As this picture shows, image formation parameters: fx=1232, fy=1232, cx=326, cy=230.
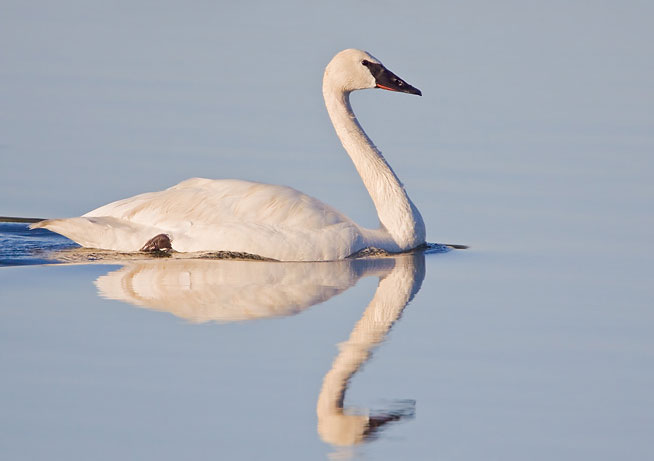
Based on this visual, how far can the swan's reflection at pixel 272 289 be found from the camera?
8.22m

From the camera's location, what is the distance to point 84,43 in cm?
2033

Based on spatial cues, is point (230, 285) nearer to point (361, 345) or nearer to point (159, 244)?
point (159, 244)

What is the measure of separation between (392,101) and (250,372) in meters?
10.8

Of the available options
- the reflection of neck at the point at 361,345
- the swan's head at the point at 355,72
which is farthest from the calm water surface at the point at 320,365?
the swan's head at the point at 355,72

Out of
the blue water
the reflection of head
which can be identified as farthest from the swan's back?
the blue water

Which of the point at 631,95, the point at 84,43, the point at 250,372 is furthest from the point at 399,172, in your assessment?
the point at 84,43

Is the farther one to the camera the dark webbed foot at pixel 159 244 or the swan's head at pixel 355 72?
the swan's head at pixel 355 72

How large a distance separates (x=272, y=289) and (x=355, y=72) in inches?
121

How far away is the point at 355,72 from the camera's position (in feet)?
38.3

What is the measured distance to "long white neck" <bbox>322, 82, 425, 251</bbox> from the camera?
11164 millimetres

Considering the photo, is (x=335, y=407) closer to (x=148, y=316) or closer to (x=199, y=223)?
(x=148, y=316)

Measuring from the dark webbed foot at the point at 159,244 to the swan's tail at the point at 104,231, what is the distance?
0.17ft

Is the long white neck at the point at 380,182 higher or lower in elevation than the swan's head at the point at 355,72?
lower

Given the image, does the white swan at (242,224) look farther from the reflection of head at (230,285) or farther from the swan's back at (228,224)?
the reflection of head at (230,285)
